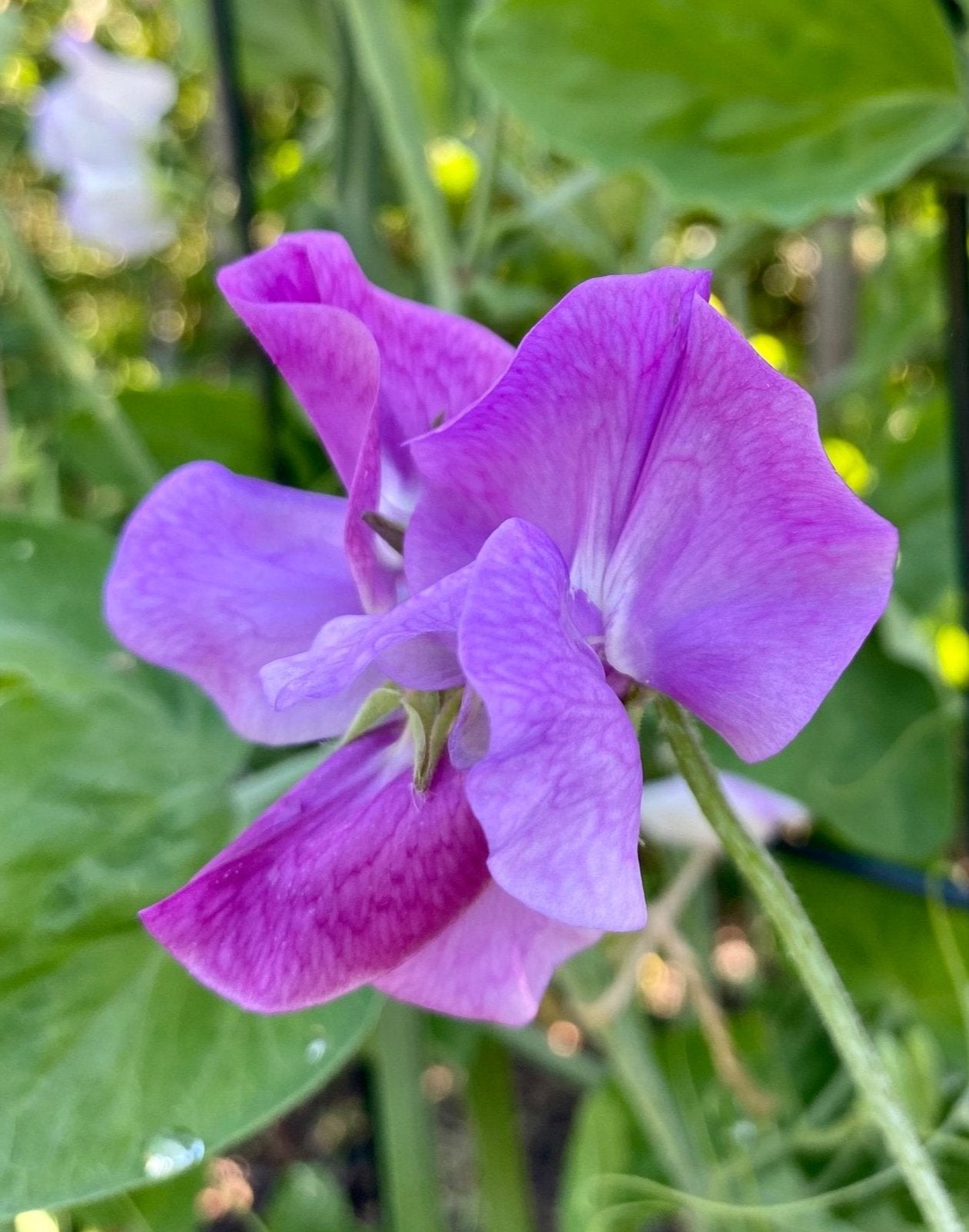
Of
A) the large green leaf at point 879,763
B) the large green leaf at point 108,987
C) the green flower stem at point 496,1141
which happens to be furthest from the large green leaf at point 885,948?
the large green leaf at point 108,987

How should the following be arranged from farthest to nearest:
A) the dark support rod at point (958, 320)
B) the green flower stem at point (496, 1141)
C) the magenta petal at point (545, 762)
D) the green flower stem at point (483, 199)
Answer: the green flower stem at point (496, 1141) < the green flower stem at point (483, 199) < the dark support rod at point (958, 320) < the magenta petal at point (545, 762)

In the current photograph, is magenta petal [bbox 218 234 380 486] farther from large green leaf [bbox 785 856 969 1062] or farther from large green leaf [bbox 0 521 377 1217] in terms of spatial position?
large green leaf [bbox 785 856 969 1062]

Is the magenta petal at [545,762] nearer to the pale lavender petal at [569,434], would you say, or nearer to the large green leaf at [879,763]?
the pale lavender petal at [569,434]

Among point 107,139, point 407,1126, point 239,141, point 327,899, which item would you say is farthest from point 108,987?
point 107,139

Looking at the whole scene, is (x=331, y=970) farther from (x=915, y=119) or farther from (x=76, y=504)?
(x=76, y=504)

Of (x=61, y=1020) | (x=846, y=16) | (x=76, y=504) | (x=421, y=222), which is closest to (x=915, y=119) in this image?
(x=846, y=16)

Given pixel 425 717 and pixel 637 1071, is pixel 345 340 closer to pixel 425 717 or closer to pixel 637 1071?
pixel 425 717
